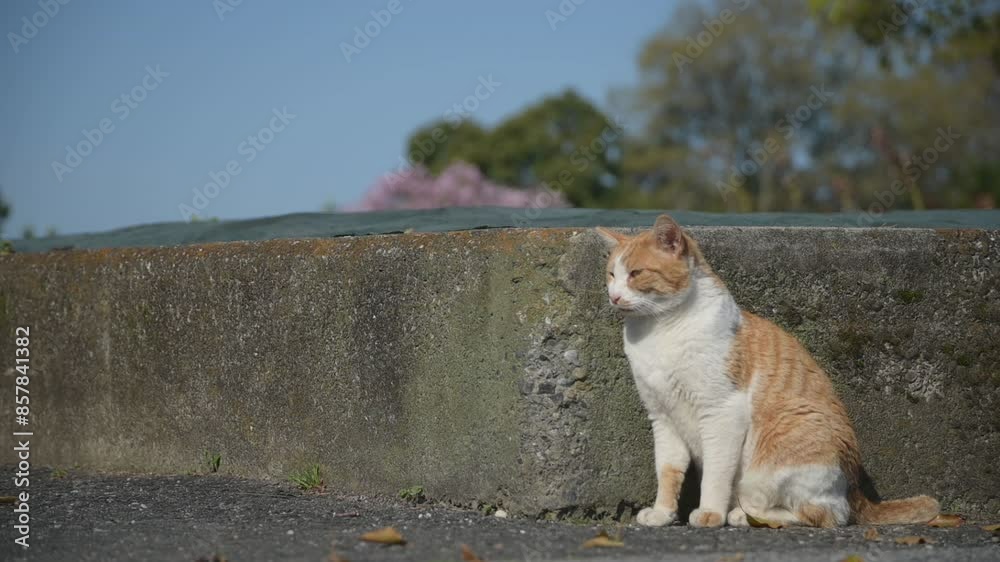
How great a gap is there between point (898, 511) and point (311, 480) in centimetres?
301

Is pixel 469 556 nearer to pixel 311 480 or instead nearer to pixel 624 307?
pixel 624 307

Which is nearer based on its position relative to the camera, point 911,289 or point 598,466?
point 598,466

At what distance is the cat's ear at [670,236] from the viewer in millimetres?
4566

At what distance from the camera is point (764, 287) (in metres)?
5.23

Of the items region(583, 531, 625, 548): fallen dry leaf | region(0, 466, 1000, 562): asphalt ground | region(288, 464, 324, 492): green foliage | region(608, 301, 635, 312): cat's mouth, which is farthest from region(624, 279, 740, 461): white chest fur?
region(288, 464, 324, 492): green foliage

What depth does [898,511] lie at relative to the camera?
4930 millimetres

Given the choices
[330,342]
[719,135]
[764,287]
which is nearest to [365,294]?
[330,342]

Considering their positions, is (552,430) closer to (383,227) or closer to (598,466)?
(598,466)

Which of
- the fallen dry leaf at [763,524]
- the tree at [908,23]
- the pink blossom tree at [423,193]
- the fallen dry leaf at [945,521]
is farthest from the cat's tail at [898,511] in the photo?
the pink blossom tree at [423,193]

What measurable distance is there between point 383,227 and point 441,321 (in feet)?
5.72

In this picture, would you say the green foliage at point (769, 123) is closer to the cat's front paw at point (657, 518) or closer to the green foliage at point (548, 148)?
the green foliage at point (548, 148)

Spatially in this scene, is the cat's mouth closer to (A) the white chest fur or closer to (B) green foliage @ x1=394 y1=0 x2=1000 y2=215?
(A) the white chest fur

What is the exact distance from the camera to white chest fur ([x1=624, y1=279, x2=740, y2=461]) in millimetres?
4590

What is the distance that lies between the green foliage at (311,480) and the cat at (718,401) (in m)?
1.95
